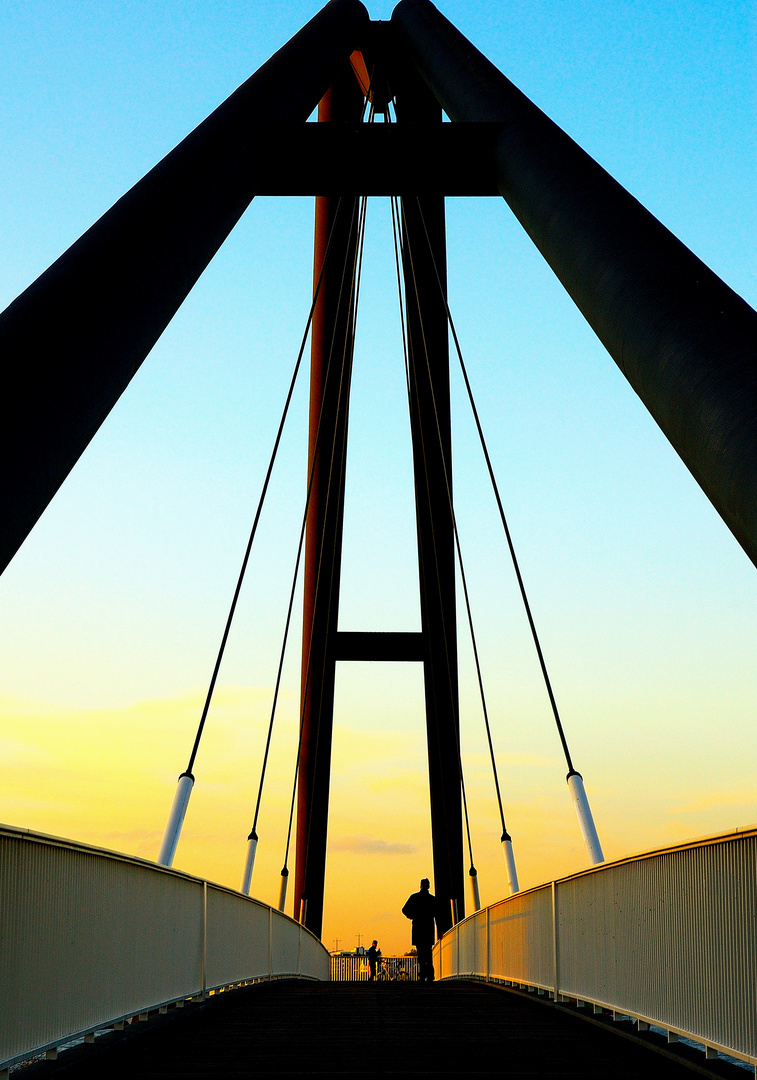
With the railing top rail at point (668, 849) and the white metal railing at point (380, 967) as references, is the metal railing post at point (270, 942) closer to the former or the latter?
the railing top rail at point (668, 849)

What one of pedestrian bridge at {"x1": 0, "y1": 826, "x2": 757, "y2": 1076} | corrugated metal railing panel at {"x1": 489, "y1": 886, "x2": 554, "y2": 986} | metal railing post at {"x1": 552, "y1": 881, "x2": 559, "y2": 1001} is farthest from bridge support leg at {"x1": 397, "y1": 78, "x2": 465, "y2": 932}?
pedestrian bridge at {"x1": 0, "y1": 826, "x2": 757, "y2": 1076}

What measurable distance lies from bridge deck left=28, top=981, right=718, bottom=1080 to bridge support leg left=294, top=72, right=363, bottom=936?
11.7 metres

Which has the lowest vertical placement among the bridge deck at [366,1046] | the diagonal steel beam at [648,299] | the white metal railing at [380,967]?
the white metal railing at [380,967]

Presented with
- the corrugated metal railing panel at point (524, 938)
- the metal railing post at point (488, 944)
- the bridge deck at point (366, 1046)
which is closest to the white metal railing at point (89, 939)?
the bridge deck at point (366, 1046)

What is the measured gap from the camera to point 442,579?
26359 mm

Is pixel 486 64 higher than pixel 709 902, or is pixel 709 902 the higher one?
pixel 486 64

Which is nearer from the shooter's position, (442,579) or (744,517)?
(744,517)

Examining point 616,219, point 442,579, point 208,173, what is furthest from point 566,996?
point 442,579

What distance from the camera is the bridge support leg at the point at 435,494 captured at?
68.5 feet

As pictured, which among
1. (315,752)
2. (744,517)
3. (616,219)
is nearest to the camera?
(744,517)

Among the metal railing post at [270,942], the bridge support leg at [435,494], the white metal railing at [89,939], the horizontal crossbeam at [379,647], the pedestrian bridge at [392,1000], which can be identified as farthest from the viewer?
the horizontal crossbeam at [379,647]

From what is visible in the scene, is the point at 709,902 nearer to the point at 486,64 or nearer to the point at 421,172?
the point at 421,172

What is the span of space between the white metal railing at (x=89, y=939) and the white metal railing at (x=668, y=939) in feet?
10.0

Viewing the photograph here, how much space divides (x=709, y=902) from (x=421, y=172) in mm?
8125
